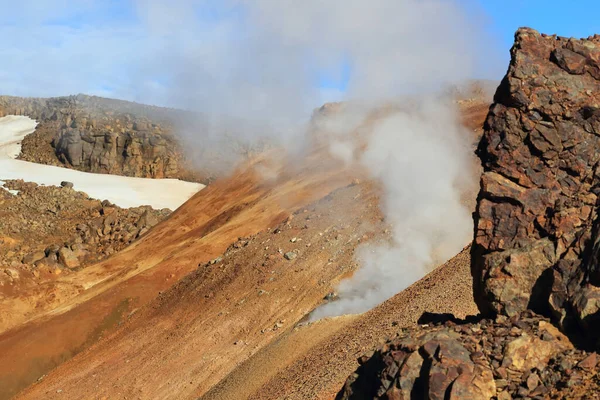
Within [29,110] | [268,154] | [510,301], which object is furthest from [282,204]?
[29,110]

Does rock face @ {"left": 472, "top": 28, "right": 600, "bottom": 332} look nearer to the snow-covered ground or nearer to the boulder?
the boulder

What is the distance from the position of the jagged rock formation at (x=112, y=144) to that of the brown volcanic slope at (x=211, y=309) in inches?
1273

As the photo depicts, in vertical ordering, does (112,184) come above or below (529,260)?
above

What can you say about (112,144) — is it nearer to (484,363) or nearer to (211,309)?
(211,309)

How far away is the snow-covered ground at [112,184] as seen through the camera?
189ft

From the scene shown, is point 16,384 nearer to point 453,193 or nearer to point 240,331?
point 240,331

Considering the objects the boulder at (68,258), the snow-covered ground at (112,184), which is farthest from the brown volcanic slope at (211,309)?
the snow-covered ground at (112,184)

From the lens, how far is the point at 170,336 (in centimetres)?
2317

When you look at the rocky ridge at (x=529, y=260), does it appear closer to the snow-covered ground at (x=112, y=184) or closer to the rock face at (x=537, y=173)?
the rock face at (x=537, y=173)

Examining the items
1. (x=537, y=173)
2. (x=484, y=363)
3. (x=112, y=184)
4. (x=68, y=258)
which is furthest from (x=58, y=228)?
(x=484, y=363)

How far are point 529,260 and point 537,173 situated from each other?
1329 millimetres

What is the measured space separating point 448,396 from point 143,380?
50.3 ft

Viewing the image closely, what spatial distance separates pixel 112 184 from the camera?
61.8m

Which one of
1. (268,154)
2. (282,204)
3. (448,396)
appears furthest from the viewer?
(268,154)
